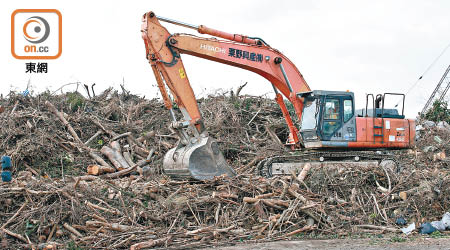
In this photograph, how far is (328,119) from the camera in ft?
42.7

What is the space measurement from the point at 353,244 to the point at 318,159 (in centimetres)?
455

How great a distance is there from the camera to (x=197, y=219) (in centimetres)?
1013

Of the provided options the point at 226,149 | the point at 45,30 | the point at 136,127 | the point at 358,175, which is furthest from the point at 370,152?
the point at 45,30

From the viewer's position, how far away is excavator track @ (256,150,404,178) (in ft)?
43.7

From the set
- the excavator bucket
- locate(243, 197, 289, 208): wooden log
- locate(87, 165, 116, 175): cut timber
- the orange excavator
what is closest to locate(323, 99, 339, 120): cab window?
the orange excavator

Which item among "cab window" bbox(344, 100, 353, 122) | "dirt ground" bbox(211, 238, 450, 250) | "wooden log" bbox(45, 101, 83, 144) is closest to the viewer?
"dirt ground" bbox(211, 238, 450, 250)

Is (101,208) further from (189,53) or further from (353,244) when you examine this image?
(353,244)

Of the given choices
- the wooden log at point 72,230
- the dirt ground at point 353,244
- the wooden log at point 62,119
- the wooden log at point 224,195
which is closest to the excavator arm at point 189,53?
the wooden log at point 224,195

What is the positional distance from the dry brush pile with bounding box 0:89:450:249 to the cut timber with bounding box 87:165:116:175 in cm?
3

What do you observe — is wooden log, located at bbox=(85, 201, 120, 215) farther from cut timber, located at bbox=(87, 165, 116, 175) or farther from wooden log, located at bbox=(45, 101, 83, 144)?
wooden log, located at bbox=(45, 101, 83, 144)

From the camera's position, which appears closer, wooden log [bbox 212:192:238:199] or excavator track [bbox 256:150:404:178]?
wooden log [bbox 212:192:238:199]

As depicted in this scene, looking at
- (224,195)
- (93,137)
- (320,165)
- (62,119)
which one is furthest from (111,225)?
(62,119)

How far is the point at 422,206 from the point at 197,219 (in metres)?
4.49

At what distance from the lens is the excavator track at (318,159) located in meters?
13.3
